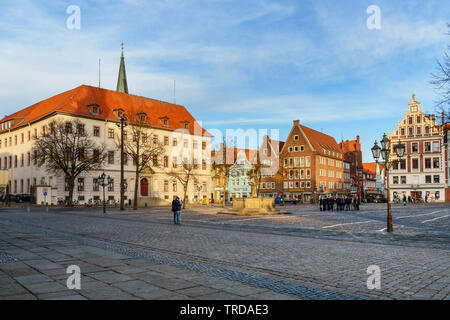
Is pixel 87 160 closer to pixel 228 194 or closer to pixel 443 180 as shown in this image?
pixel 228 194

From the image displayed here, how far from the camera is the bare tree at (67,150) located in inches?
1954

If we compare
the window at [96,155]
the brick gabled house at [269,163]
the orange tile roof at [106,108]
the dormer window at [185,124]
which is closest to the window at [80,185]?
the window at [96,155]

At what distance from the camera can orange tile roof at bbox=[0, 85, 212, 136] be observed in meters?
58.7

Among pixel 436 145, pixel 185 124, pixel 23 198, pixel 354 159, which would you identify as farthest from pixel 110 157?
pixel 354 159

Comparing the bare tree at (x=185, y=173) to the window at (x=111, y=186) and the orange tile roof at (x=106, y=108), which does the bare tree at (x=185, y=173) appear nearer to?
the orange tile roof at (x=106, y=108)

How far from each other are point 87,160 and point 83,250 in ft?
142

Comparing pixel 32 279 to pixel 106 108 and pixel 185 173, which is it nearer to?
pixel 185 173

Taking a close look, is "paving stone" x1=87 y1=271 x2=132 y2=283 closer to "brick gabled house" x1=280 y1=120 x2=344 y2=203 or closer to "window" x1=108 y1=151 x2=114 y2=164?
"window" x1=108 y1=151 x2=114 y2=164

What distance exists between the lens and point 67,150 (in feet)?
165

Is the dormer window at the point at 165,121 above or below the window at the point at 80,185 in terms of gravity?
above

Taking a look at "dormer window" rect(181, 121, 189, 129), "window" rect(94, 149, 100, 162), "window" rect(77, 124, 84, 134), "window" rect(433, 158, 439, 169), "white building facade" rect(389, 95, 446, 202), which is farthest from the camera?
"dormer window" rect(181, 121, 189, 129)

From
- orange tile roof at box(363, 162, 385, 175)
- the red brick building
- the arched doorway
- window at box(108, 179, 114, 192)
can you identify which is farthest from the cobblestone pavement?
orange tile roof at box(363, 162, 385, 175)

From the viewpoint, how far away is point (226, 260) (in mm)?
9648

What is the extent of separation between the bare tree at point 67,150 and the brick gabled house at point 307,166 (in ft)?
144
